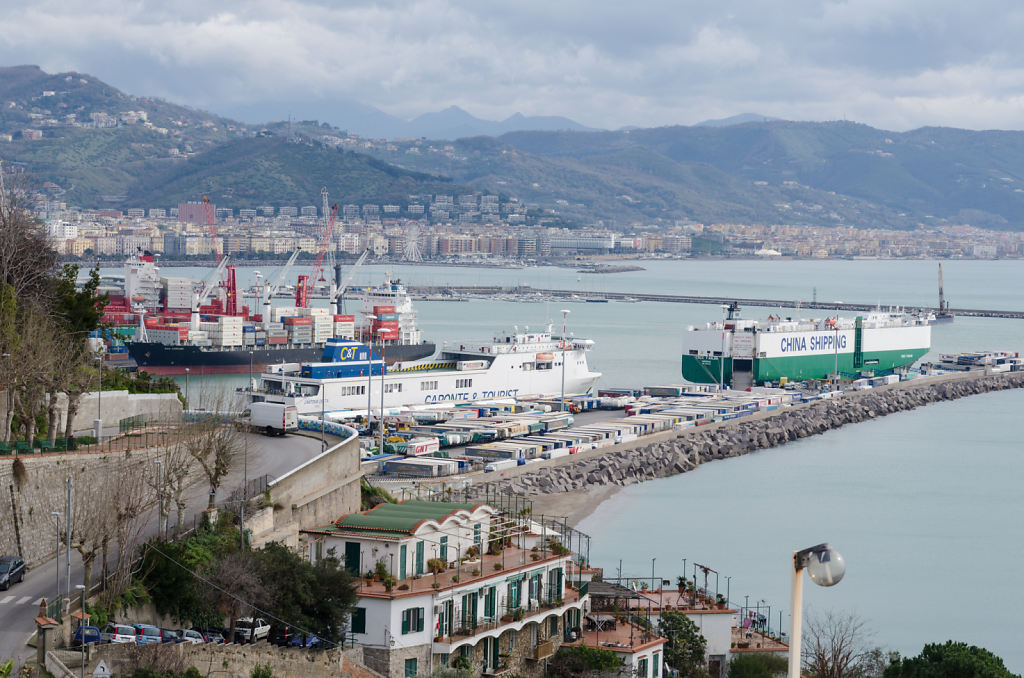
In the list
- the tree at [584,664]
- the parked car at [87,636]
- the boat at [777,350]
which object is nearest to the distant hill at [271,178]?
the boat at [777,350]

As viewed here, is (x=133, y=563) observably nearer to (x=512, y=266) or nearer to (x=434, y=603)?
(x=434, y=603)

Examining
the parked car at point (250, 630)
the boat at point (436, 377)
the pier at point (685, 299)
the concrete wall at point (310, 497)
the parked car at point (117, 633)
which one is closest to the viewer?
the parked car at point (117, 633)

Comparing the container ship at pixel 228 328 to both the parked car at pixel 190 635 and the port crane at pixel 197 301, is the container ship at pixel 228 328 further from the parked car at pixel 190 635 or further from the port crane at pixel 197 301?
the parked car at pixel 190 635

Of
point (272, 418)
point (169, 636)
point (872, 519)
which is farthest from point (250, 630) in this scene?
point (872, 519)

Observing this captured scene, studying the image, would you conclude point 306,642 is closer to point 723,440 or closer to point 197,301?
point 723,440

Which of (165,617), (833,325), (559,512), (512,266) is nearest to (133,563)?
(165,617)

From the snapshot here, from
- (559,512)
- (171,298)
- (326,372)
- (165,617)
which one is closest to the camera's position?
(165,617)

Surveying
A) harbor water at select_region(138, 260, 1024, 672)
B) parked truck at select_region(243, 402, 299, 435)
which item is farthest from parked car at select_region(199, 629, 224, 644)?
harbor water at select_region(138, 260, 1024, 672)

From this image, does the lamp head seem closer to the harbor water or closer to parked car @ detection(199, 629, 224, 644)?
parked car @ detection(199, 629, 224, 644)
